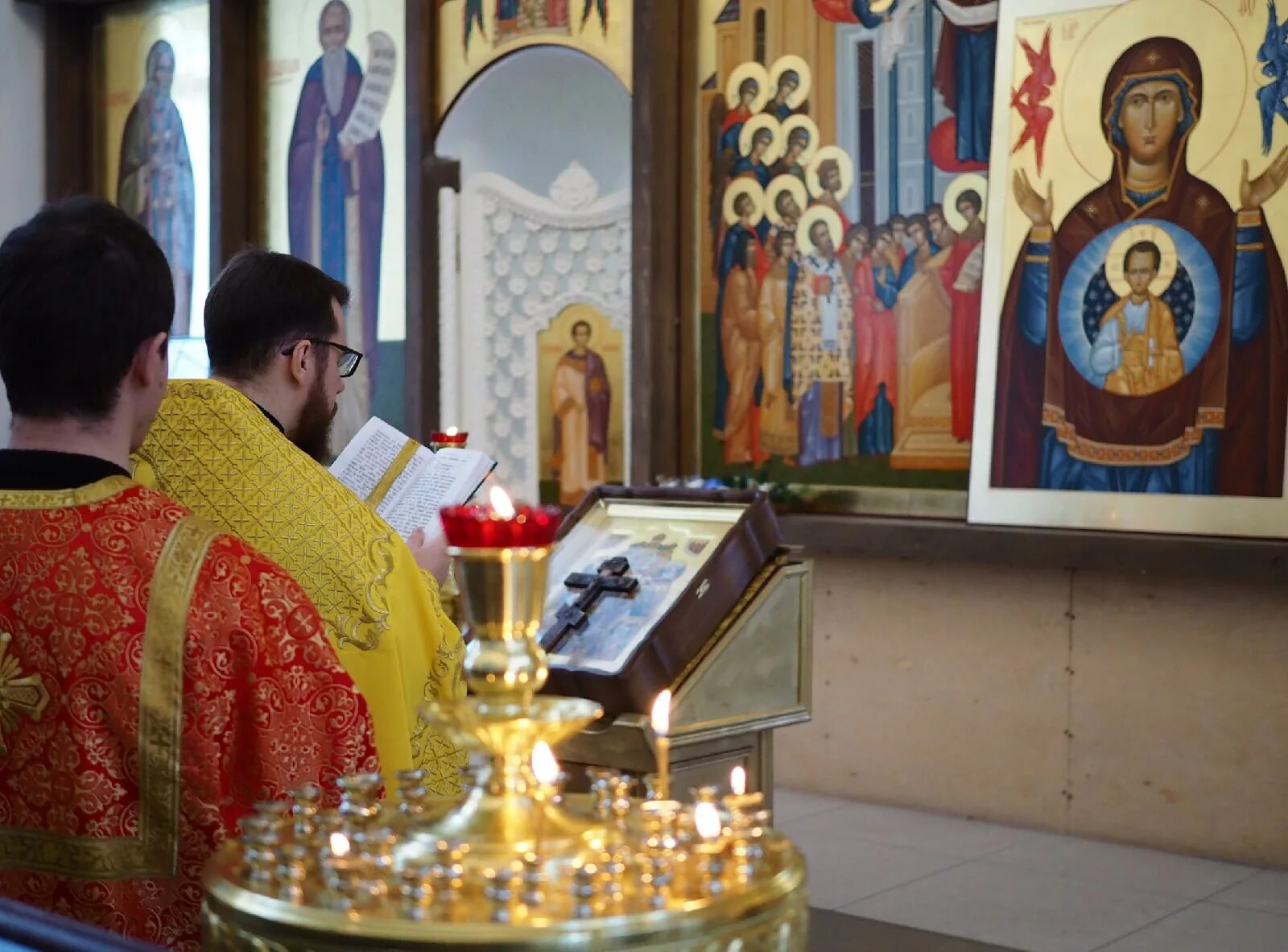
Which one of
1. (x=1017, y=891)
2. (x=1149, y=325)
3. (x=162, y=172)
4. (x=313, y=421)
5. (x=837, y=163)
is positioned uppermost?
(x=162, y=172)

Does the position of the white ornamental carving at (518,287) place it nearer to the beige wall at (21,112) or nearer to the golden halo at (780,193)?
the golden halo at (780,193)

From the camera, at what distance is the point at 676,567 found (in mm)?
4129

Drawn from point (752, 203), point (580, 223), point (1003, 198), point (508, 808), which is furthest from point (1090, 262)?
point (508, 808)

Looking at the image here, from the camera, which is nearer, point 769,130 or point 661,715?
point 661,715

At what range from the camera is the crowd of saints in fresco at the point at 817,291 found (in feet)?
21.1

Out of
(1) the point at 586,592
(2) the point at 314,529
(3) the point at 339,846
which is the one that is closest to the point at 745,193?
(1) the point at 586,592

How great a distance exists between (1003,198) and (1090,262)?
16.3 inches

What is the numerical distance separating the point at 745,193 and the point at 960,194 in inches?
38.3

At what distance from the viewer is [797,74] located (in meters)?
6.80

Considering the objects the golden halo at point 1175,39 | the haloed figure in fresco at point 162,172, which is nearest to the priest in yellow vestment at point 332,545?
the golden halo at point 1175,39

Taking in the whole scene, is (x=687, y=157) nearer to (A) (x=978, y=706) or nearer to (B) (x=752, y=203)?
(B) (x=752, y=203)

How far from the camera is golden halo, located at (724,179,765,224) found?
6906mm

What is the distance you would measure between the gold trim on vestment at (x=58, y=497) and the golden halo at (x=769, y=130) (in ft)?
17.1

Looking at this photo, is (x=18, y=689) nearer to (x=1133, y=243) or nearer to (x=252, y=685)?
(x=252, y=685)
